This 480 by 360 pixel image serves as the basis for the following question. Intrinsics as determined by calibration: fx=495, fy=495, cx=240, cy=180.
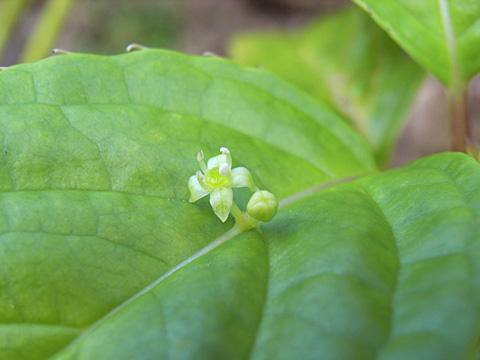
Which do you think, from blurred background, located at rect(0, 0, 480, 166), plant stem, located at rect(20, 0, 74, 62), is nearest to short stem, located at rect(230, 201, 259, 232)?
plant stem, located at rect(20, 0, 74, 62)


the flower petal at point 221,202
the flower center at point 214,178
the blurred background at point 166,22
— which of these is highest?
the flower center at point 214,178

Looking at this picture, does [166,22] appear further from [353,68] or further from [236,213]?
[236,213]

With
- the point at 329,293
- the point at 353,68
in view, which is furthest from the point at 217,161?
the point at 353,68

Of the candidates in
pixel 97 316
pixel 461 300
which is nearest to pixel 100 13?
pixel 97 316

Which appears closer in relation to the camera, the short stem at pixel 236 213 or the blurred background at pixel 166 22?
the short stem at pixel 236 213

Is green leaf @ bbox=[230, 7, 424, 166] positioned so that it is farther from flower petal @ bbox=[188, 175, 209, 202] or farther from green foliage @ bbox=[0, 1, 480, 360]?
flower petal @ bbox=[188, 175, 209, 202]

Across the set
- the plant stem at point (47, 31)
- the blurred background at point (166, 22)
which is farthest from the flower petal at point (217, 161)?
the blurred background at point (166, 22)

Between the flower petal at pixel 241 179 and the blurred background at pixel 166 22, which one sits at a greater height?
the flower petal at pixel 241 179

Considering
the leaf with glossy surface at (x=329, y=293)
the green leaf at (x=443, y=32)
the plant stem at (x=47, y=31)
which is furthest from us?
the plant stem at (x=47, y=31)

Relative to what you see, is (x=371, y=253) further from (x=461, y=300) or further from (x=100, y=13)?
(x=100, y=13)

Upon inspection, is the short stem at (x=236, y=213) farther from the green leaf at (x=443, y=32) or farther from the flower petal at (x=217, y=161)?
the green leaf at (x=443, y=32)
